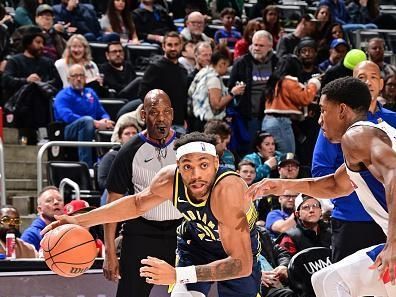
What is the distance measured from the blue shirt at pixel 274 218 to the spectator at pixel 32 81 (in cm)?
286

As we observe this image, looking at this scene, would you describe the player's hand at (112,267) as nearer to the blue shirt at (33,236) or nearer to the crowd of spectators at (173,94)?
the crowd of spectators at (173,94)

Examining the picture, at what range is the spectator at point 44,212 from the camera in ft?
28.9

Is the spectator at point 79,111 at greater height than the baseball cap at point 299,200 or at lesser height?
greater

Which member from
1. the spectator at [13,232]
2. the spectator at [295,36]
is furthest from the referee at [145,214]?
the spectator at [295,36]

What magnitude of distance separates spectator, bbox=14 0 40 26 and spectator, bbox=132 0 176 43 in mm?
1503

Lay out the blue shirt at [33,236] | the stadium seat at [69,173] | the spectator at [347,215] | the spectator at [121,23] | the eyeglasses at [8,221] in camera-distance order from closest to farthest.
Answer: the spectator at [347,215] → the eyeglasses at [8,221] → the blue shirt at [33,236] → the stadium seat at [69,173] → the spectator at [121,23]

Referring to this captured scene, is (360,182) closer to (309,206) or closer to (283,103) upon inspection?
(309,206)

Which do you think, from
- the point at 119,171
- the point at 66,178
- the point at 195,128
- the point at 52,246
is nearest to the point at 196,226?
the point at 52,246

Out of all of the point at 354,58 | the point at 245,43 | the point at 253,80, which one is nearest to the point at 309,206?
the point at 354,58

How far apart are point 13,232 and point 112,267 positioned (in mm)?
1584

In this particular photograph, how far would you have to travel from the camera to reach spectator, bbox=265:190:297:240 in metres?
9.34

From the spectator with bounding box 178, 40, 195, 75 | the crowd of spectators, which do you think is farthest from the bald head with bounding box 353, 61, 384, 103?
the spectator with bounding box 178, 40, 195, 75

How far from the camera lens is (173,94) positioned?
423 inches

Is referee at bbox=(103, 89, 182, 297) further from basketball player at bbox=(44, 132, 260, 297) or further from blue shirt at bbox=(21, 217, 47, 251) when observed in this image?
blue shirt at bbox=(21, 217, 47, 251)
